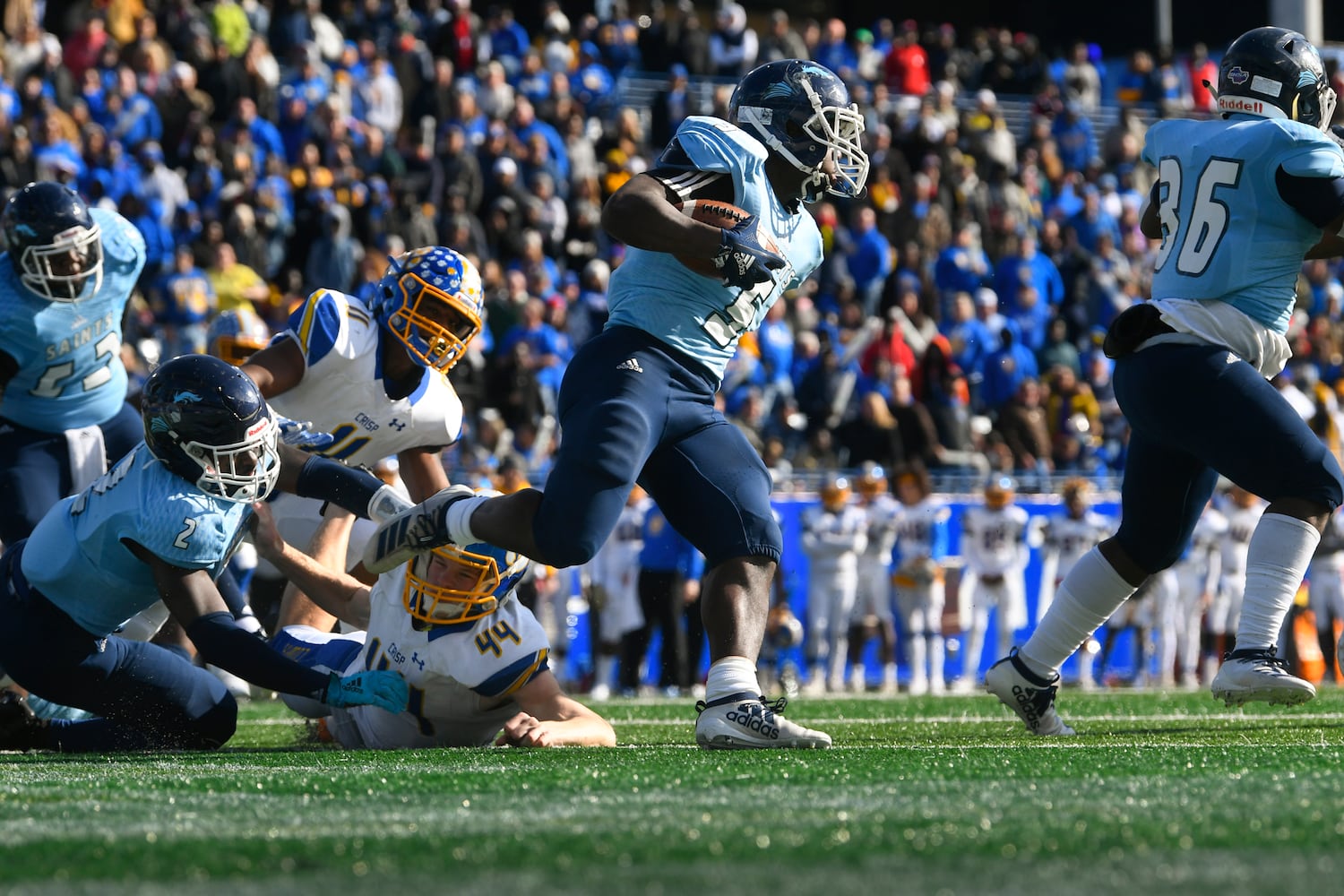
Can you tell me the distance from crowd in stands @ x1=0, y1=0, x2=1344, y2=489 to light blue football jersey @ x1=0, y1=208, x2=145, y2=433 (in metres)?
4.08

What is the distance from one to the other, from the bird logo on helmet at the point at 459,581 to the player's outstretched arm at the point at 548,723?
0.28m

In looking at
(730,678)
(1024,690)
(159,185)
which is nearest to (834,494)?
(159,185)

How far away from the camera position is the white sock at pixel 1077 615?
5098 millimetres

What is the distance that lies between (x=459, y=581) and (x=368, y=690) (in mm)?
411

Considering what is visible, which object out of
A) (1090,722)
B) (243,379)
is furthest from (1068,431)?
(243,379)

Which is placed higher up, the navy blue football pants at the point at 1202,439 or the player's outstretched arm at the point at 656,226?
the player's outstretched arm at the point at 656,226

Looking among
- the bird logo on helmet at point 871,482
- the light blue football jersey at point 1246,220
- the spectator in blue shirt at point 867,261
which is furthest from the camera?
the spectator in blue shirt at point 867,261

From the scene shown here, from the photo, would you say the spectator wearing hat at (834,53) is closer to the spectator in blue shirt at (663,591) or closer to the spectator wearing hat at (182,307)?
the spectator in blue shirt at (663,591)

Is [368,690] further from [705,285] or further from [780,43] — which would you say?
[780,43]

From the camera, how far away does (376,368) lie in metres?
5.75

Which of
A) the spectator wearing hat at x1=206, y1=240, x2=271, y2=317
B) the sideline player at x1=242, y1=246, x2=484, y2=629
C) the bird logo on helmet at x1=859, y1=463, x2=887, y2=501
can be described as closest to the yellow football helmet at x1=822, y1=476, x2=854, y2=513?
the bird logo on helmet at x1=859, y1=463, x2=887, y2=501

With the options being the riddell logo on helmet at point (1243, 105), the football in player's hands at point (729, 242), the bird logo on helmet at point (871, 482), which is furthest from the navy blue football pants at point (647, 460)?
the bird logo on helmet at point (871, 482)

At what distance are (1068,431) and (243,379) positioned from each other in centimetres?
1040

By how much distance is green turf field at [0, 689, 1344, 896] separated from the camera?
→ 7.95 feet
